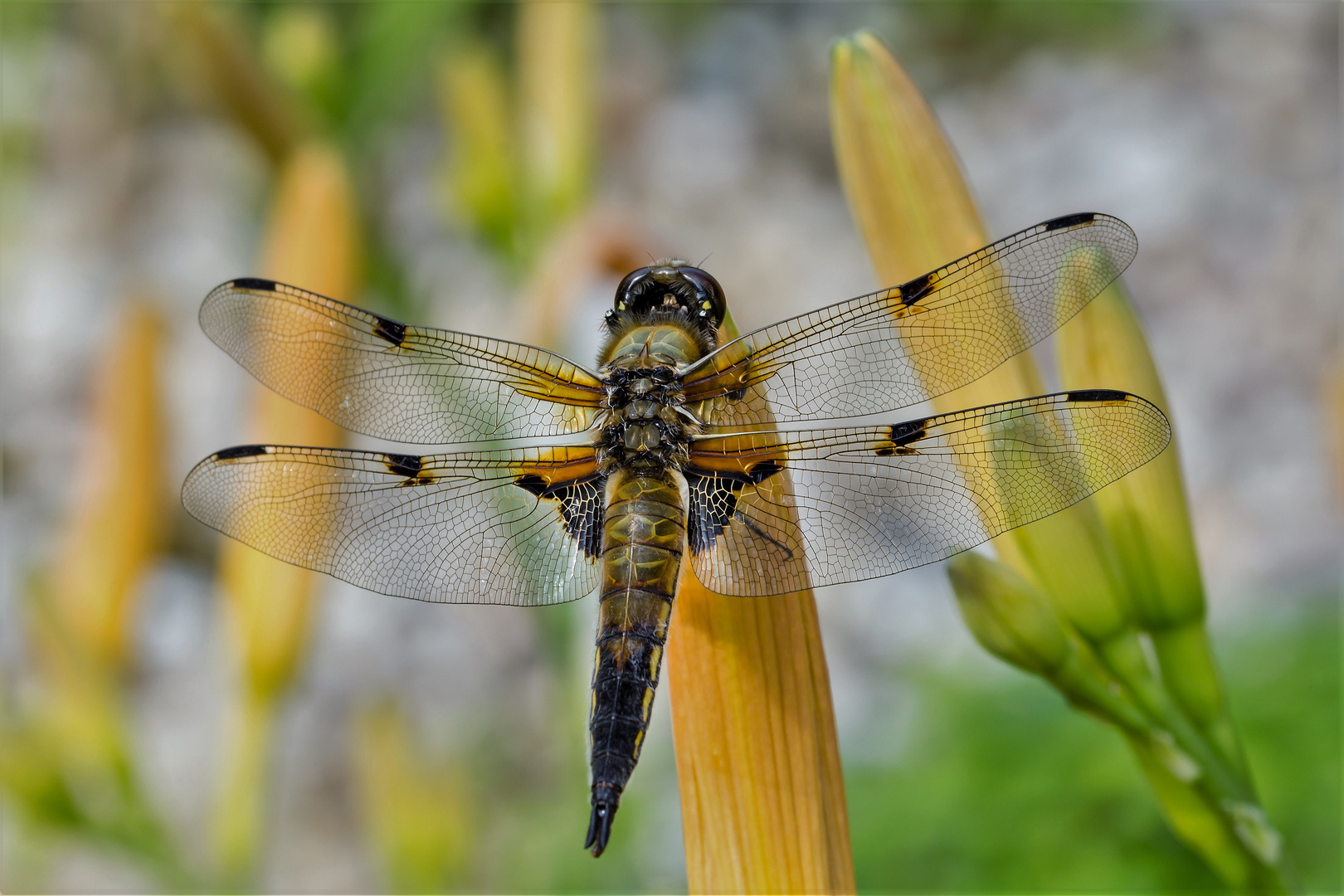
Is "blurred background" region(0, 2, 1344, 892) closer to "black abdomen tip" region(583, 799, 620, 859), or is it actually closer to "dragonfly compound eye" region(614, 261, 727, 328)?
"dragonfly compound eye" region(614, 261, 727, 328)

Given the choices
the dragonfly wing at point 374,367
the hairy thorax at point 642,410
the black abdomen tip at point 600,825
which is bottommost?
the black abdomen tip at point 600,825

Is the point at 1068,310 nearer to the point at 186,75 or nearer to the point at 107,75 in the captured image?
the point at 186,75

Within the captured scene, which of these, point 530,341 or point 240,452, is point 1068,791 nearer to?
point 530,341

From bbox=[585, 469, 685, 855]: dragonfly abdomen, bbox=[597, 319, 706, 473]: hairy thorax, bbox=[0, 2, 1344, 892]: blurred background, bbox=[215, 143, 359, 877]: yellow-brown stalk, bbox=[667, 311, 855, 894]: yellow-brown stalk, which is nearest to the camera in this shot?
bbox=[667, 311, 855, 894]: yellow-brown stalk

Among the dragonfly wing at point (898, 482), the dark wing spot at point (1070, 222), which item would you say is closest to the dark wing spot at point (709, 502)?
the dragonfly wing at point (898, 482)

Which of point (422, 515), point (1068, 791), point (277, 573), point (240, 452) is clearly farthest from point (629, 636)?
point (1068, 791)

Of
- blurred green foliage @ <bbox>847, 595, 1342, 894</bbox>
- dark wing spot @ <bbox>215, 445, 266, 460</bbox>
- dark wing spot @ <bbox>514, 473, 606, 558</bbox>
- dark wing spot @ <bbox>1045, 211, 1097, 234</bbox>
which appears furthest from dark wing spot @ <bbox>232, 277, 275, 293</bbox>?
blurred green foliage @ <bbox>847, 595, 1342, 894</bbox>

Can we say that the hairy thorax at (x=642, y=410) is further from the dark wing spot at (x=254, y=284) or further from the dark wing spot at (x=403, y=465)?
the dark wing spot at (x=254, y=284)
